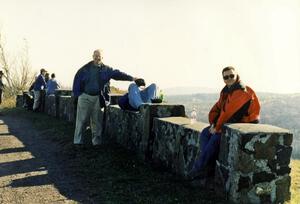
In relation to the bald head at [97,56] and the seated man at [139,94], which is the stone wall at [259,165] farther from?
the bald head at [97,56]

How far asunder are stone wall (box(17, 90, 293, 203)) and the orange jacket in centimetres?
28

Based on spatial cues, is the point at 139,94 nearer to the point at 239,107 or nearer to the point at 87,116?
the point at 87,116

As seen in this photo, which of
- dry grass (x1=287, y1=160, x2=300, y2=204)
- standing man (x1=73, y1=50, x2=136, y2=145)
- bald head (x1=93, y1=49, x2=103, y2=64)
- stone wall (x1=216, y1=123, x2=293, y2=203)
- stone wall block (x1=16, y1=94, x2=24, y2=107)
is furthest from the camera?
stone wall block (x1=16, y1=94, x2=24, y2=107)

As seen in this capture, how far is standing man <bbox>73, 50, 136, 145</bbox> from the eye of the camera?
33.0ft

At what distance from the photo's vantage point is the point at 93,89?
10102mm

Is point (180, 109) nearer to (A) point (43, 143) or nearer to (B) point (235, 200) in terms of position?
(B) point (235, 200)

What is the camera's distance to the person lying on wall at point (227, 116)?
253 inches

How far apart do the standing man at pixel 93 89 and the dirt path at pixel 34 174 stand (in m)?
0.83

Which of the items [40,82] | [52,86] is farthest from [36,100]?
[52,86]

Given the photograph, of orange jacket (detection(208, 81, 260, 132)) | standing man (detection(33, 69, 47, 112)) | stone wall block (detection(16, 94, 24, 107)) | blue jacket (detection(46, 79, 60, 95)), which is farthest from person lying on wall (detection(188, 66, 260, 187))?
stone wall block (detection(16, 94, 24, 107))

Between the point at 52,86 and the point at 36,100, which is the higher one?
the point at 52,86

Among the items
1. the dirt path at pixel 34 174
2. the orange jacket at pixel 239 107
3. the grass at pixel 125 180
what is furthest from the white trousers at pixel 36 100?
the orange jacket at pixel 239 107

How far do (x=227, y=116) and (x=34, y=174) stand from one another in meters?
3.36

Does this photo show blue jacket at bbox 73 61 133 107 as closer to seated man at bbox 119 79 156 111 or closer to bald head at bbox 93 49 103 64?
bald head at bbox 93 49 103 64
